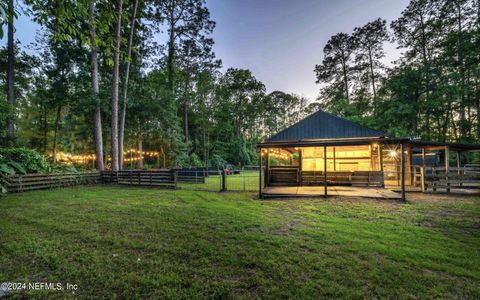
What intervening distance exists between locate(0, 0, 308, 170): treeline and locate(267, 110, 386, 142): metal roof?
984 centimetres

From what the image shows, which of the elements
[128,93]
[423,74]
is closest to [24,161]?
[128,93]

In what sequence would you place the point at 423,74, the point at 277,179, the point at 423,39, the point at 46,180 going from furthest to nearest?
the point at 423,39 → the point at 423,74 → the point at 277,179 → the point at 46,180

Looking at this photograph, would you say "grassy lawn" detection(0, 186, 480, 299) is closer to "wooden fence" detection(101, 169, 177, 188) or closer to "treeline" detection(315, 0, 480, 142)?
"wooden fence" detection(101, 169, 177, 188)

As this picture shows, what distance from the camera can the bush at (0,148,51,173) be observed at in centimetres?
951

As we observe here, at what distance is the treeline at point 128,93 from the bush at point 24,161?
216cm

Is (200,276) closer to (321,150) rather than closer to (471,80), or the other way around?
(321,150)

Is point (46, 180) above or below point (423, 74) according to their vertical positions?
below

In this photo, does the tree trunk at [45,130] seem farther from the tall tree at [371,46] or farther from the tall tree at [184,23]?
the tall tree at [371,46]

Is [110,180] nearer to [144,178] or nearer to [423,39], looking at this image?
[144,178]

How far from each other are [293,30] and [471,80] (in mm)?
14326

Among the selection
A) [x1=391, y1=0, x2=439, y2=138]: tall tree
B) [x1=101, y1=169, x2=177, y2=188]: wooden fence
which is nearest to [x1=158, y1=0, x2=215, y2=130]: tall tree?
[x1=101, y1=169, x2=177, y2=188]: wooden fence

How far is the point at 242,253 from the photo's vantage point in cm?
308

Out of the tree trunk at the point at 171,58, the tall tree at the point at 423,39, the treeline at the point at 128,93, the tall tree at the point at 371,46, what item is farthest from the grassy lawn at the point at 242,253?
the tall tree at the point at 371,46

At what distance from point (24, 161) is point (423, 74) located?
28.1m
